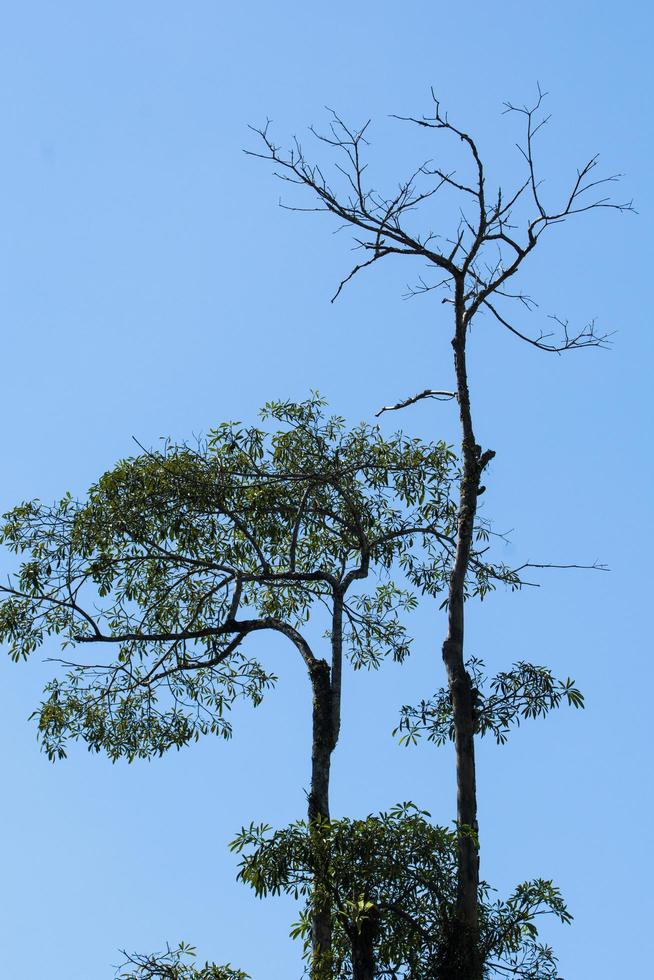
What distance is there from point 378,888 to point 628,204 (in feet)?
23.6

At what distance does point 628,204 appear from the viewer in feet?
48.8

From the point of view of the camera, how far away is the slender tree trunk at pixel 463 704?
1293cm

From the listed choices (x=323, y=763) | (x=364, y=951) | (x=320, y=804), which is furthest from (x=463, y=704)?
(x=364, y=951)

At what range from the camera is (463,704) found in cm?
1397

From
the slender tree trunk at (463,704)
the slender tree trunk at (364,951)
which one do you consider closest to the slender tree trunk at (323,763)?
→ the slender tree trunk at (364,951)

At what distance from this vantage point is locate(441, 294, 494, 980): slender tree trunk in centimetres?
1293

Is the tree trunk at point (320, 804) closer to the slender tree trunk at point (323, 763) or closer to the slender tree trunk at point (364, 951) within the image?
the slender tree trunk at point (323, 763)

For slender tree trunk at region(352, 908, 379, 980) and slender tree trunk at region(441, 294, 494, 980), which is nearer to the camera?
slender tree trunk at region(352, 908, 379, 980)

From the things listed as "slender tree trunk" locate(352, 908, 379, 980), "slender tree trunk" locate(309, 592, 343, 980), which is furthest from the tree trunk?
"slender tree trunk" locate(352, 908, 379, 980)

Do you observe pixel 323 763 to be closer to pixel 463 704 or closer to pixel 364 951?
pixel 463 704

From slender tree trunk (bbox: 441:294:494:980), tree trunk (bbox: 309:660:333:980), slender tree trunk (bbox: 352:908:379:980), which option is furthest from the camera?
slender tree trunk (bbox: 441:294:494:980)

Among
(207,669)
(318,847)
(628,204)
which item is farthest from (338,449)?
(318,847)

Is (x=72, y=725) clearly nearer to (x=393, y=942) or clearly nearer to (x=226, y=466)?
(x=226, y=466)

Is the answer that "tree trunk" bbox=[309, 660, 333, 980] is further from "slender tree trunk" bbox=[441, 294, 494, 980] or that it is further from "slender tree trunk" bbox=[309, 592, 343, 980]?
"slender tree trunk" bbox=[441, 294, 494, 980]
